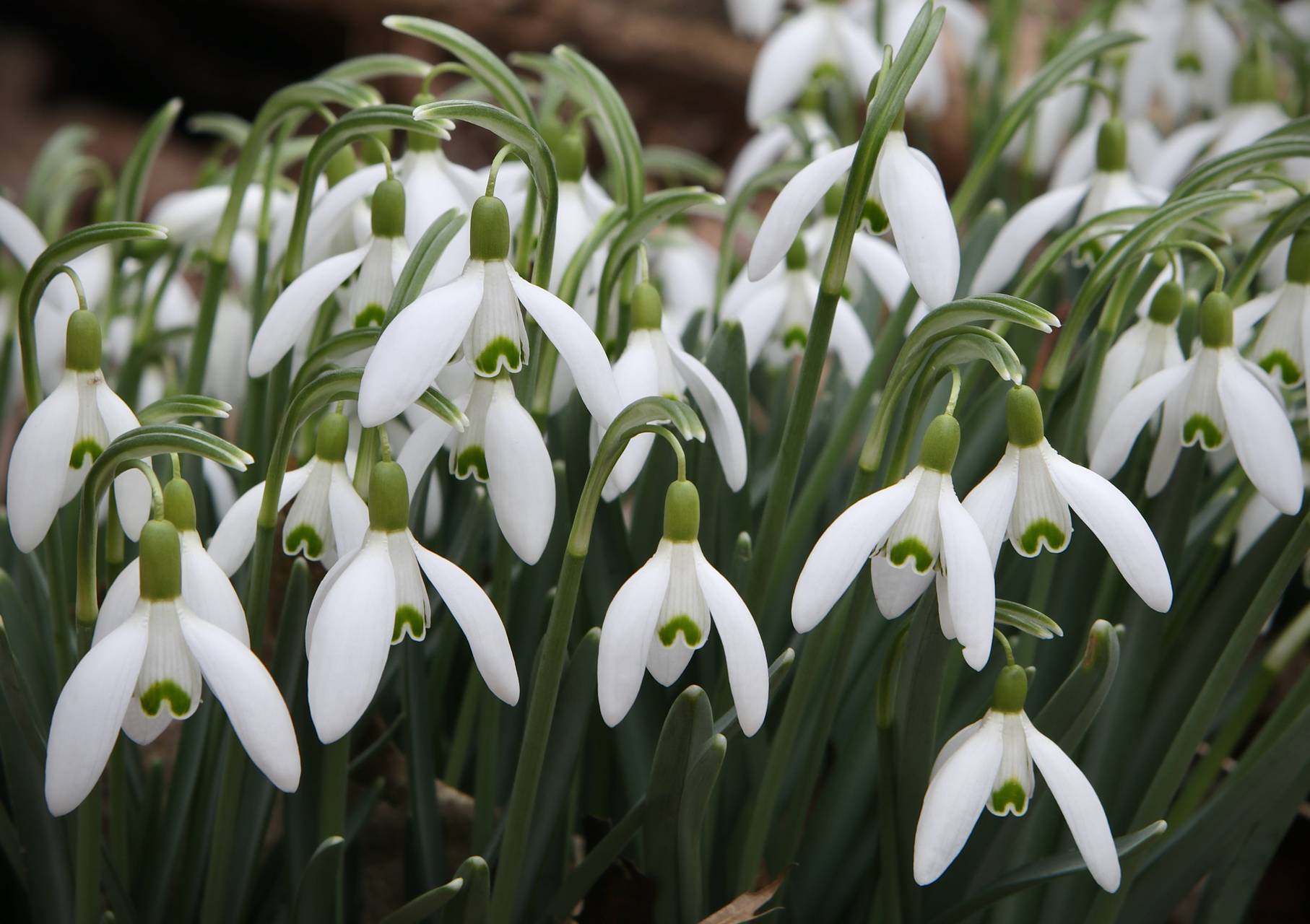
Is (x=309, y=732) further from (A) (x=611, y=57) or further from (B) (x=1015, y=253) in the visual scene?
(A) (x=611, y=57)

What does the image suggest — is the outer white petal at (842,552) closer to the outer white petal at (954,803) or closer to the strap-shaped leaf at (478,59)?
the outer white petal at (954,803)

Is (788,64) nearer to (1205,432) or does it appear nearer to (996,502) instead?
(1205,432)

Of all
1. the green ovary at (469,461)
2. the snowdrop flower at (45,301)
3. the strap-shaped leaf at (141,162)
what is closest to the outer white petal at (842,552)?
the green ovary at (469,461)

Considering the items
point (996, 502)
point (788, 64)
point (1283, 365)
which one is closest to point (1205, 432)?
point (1283, 365)

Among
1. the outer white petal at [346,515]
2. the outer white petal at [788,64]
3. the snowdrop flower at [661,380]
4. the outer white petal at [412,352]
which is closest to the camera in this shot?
the outer white petal at [412,352]

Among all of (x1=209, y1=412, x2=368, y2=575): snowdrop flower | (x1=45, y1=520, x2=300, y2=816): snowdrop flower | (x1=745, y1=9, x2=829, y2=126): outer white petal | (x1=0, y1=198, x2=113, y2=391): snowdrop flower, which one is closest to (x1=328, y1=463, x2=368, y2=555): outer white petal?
(x1=209, y1=412, x2=368, y2=575): snowdrop flower

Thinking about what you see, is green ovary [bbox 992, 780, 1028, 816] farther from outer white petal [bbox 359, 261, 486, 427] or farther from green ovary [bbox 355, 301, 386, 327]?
green ovary [bbox 355, 301, 386, 327]

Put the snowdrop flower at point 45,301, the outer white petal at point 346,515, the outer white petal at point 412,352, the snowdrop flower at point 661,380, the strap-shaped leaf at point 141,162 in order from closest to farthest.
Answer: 1. the outer white petal at point 412,352
2. the outer white petal at point 346,515
3. the snowdrop flower at point 661,380
4. the snowdrop flower at point 45,301
5. the strap-shaped leaf at point 141,162
